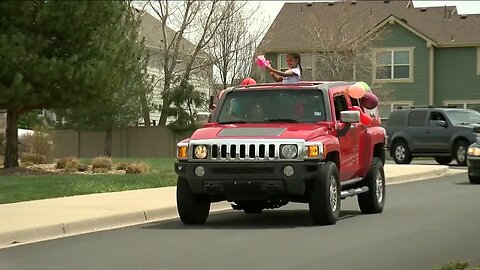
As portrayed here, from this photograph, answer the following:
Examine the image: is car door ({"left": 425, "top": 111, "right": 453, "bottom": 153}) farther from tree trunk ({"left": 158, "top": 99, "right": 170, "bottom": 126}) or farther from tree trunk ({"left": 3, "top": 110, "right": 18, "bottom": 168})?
tree trunk ({"left": 158, "top": 99, "right": 170, "bottom": 126})

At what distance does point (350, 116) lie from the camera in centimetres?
1288

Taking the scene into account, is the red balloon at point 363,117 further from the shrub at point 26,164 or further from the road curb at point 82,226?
the shrub at point 26,164

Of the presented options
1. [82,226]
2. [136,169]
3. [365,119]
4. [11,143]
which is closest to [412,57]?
[136,169]

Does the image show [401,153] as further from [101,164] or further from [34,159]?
[34,159]

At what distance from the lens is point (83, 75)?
21766mm

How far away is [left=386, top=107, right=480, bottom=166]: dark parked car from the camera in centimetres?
2964

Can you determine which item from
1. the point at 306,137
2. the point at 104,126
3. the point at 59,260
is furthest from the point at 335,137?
the point at 104,126

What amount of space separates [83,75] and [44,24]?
61.7 inches

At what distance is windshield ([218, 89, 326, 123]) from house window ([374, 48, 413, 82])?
1324 inches

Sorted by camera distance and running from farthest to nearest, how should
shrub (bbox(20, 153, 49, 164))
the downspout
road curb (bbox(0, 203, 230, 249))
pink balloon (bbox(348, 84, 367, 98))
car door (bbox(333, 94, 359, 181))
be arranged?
the downspout, shrub (bbox(20, 153, 49, 164)), pink balloon (bbox(348, 84, 367, 98)), car door (bbox(333, 94, 359, 181)), road curb (bbox(0, 203, 230, 249))

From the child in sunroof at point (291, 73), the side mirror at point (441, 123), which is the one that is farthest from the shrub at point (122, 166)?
the side mirror at point (441, 123)

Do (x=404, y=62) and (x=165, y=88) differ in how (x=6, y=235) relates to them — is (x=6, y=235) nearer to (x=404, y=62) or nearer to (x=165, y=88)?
(x=165, y=88)

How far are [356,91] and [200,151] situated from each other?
2933mm

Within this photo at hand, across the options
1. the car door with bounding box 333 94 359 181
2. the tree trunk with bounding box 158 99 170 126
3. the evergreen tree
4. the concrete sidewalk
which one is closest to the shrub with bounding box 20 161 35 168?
the evergreen tree
